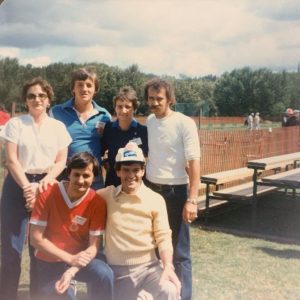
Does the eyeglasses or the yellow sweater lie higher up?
the eyeglasses

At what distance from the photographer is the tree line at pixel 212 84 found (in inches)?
75.9

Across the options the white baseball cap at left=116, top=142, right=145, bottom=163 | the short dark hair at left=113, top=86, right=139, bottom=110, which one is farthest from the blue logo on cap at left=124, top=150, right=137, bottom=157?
the short dark hair at left=113, top=86, right=139, bottom=110

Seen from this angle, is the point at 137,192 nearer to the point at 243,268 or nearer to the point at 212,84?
the point at 212,84

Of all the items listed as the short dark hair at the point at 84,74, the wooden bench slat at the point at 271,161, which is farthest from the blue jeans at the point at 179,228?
the wooden bench slat at the point at 271,161

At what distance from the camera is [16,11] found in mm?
1877

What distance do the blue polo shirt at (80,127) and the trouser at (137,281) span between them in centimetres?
43

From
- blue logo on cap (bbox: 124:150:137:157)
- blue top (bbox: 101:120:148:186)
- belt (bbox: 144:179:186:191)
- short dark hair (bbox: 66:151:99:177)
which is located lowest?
Result: belt (bbox: 144:179:186:191)

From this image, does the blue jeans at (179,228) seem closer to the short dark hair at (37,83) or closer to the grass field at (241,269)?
the grass field at (241,269)

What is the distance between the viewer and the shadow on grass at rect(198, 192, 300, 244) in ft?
12.0

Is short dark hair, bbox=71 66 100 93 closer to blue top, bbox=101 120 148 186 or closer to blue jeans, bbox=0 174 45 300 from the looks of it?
blue top, bbox=101 120 148 186

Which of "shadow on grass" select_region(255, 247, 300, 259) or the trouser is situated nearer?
the trouser

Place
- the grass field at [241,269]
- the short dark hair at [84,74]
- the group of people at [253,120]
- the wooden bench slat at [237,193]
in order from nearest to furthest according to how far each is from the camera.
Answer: the short dark hair at [84,74] → the group of people at [253,120] → the grass field at [241,269] → the wooden bench slat at [237,193]

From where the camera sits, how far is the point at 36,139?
1.77 meters

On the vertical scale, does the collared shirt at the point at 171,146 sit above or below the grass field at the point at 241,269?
above
